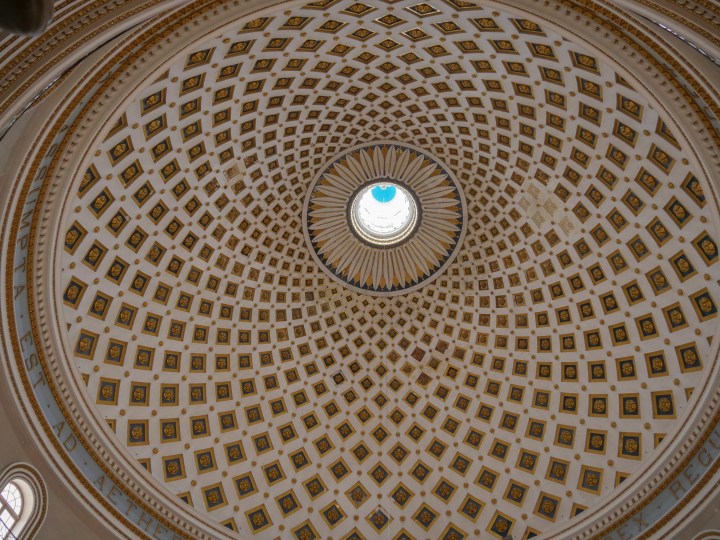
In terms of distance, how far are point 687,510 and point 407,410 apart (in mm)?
12716

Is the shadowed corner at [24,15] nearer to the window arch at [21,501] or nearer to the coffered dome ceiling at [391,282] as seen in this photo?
the coffered dome ceiling at [391,282]

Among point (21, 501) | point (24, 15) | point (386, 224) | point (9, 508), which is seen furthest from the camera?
point (386, 224)

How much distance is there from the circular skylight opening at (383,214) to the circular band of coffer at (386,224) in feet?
0.19

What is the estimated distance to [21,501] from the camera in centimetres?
1565

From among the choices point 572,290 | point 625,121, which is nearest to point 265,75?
point 625,121

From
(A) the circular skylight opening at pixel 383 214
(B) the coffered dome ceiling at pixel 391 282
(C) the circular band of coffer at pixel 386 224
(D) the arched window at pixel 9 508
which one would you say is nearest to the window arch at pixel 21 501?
(D) the arched window at pixel 9 508

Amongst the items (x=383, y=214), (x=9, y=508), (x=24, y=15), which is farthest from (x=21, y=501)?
(x=383, y=214)

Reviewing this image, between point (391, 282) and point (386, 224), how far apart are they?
355 cm

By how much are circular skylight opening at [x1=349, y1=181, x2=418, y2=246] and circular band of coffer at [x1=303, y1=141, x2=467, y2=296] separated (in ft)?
0.19

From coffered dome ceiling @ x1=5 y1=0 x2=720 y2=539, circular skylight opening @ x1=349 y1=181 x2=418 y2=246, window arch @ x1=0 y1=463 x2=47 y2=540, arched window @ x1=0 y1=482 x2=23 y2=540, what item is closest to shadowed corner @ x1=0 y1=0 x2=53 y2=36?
coffered dome ceiling @ x1=5 y1=0 x2=720 y2=539

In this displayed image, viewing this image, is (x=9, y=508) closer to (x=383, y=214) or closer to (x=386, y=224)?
(x=386, y=224)

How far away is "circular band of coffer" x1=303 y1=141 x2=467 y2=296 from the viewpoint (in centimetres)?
2581

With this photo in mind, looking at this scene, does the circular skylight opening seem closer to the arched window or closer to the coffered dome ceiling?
the coffered dome ceiling

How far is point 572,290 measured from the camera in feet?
77.6
